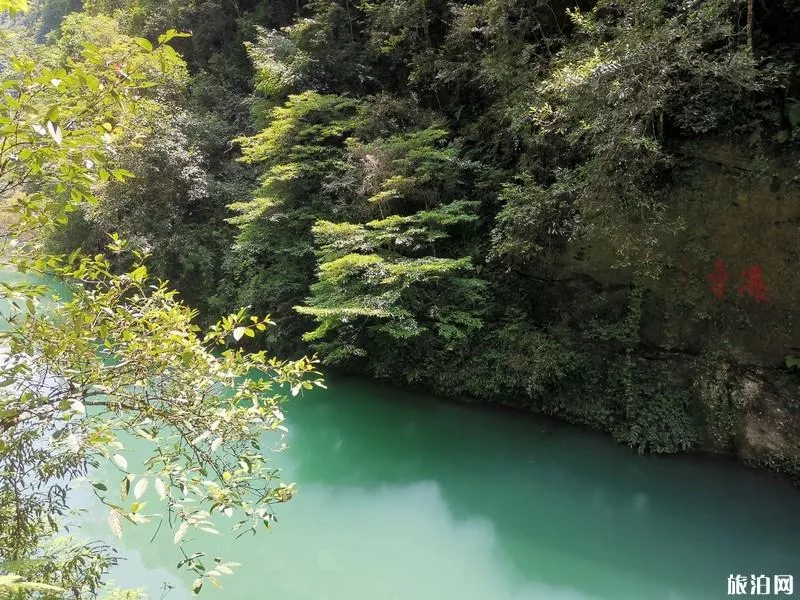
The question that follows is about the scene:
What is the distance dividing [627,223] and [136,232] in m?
7.39

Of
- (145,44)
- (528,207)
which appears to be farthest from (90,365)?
(528,207)

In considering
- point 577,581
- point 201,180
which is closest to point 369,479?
point 577,581

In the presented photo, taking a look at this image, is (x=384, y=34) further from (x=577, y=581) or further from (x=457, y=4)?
(x=577, y=581)

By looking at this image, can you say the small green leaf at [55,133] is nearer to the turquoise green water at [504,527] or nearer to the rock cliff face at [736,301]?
the turquoise green water at [504,527]

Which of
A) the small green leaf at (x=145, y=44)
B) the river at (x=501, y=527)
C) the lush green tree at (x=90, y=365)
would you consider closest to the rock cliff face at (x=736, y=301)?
the river at (x=501, y=527)

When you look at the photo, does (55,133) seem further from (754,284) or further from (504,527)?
(754,284)

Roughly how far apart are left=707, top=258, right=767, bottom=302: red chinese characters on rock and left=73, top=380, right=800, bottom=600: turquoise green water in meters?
1.50

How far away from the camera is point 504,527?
4.00 m

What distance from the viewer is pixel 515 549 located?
3756 millimetres

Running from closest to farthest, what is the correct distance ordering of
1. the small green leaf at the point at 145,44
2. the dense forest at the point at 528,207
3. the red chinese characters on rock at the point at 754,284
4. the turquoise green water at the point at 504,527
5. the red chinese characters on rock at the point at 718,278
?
the small green leaf at the point at 145,44
the turquoise green water at the point at 504,527
the dense forest at the point at 528,207
the red chinese characters on rock at the point at 754,284
the red chinese characters on rock at the point at 718,278

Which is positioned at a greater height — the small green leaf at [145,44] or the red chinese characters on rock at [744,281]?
the small green leaf at [145,44]

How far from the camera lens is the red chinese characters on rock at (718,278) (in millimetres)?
4266

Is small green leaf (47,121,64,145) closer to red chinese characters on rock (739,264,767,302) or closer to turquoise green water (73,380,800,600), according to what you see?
turquoise green water (73,380,800,600)

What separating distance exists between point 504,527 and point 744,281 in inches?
116
